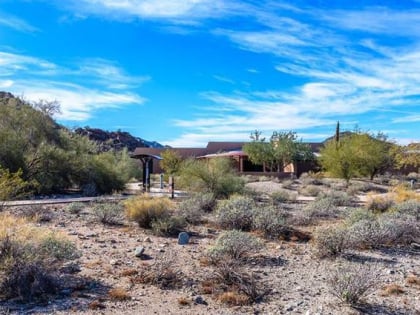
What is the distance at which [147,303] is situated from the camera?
720cm

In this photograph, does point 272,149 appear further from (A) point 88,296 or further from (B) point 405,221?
(A) point 88,296

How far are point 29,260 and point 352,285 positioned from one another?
492 centimetres

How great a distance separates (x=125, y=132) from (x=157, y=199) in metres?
80.0

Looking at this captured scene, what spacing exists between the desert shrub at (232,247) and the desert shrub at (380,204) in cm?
933

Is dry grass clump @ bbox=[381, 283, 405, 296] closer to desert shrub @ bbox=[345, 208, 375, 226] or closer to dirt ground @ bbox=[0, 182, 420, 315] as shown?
dirt ground @ bbox=[0, 182, 420, 315]

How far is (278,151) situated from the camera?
53844 millimetres

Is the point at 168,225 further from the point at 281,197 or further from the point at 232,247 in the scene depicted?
the point at 281,197

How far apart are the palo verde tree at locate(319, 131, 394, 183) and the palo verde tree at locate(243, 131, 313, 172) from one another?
530 inches

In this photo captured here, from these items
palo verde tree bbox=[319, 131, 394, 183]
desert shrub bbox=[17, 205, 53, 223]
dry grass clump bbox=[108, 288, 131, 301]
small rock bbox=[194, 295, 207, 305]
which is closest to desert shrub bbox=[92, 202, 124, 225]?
desert shrub bbox=[17, 205, 53, 223]

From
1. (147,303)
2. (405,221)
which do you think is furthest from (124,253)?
(405,221)

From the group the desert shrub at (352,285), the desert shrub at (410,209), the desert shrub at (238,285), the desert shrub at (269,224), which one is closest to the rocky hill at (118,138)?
the desert shrub at (410,209)

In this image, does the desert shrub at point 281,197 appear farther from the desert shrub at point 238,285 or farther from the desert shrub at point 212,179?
the desert shrub at point 238,285

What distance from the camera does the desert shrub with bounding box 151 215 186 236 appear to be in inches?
497

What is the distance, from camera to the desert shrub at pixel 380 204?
58.3 feet
